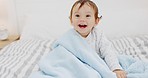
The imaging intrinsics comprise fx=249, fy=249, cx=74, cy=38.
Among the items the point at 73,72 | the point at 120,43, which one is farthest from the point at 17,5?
the point at 73,72

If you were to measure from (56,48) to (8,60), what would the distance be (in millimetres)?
497

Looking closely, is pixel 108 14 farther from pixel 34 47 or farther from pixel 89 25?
pixel 89 25

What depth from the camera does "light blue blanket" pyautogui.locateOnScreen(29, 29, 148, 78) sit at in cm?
111

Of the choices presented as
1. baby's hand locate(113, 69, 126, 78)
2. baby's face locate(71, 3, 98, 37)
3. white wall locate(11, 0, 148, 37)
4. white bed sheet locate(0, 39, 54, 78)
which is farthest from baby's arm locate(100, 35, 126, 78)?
white wall locate(11, 0, 148, 37)

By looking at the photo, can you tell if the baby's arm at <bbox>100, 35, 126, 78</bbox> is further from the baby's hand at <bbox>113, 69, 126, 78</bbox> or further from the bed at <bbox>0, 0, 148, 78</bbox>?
the bed at <bbox>0, 0, 148, 78</bbox>

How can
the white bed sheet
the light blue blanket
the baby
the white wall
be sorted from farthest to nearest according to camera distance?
the white wall → the white bed sheet → the baby → the light blue blanket

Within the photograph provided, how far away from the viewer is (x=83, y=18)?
4.21 feet

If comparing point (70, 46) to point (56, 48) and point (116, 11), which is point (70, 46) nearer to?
point (56, 48)

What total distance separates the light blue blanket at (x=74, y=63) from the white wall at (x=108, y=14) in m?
0.95

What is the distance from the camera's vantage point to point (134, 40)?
2029mm

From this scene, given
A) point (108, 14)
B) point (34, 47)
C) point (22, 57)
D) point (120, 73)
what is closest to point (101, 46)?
point (120, 73)

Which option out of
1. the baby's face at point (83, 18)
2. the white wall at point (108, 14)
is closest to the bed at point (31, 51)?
the white wall at point (108, 14)

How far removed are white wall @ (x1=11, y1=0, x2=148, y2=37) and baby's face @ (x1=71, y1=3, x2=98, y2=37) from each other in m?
0.98

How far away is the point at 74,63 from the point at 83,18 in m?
0.26
